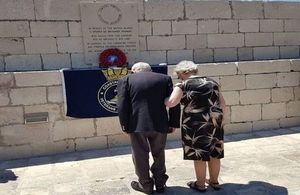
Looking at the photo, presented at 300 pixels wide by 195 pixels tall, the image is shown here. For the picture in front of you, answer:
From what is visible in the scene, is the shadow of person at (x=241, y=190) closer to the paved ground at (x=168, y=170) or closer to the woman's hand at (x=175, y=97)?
the paved ground at (x=168, y=170)

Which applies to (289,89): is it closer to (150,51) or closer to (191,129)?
(150,51)

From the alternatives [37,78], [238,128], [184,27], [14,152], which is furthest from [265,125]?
[14,152]

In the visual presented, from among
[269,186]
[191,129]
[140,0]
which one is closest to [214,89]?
[191,129]

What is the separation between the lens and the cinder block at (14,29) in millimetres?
5887

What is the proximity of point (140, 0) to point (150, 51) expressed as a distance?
0.97m

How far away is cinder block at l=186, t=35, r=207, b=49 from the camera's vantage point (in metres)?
6.92

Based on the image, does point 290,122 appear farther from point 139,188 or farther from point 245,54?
point 139,188

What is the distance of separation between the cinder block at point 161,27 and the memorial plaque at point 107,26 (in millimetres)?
394

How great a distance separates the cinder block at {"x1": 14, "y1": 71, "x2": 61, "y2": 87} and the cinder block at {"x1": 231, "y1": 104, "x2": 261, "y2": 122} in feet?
11.4

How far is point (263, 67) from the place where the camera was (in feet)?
23.1

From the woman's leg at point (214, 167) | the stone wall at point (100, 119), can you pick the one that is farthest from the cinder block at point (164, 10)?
the woman's leg at point (214, 167)

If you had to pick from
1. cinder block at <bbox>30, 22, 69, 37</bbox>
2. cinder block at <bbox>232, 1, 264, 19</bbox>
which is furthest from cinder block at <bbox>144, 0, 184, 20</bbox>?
cinder block at <bbox>30, 22, 69, 37</bbox>

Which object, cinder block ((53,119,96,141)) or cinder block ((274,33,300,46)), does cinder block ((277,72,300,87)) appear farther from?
cinder block ((53,119,96,141))

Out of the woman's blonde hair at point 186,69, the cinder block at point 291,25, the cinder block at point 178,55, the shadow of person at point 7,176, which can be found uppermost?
the cinder block at point 291,25
